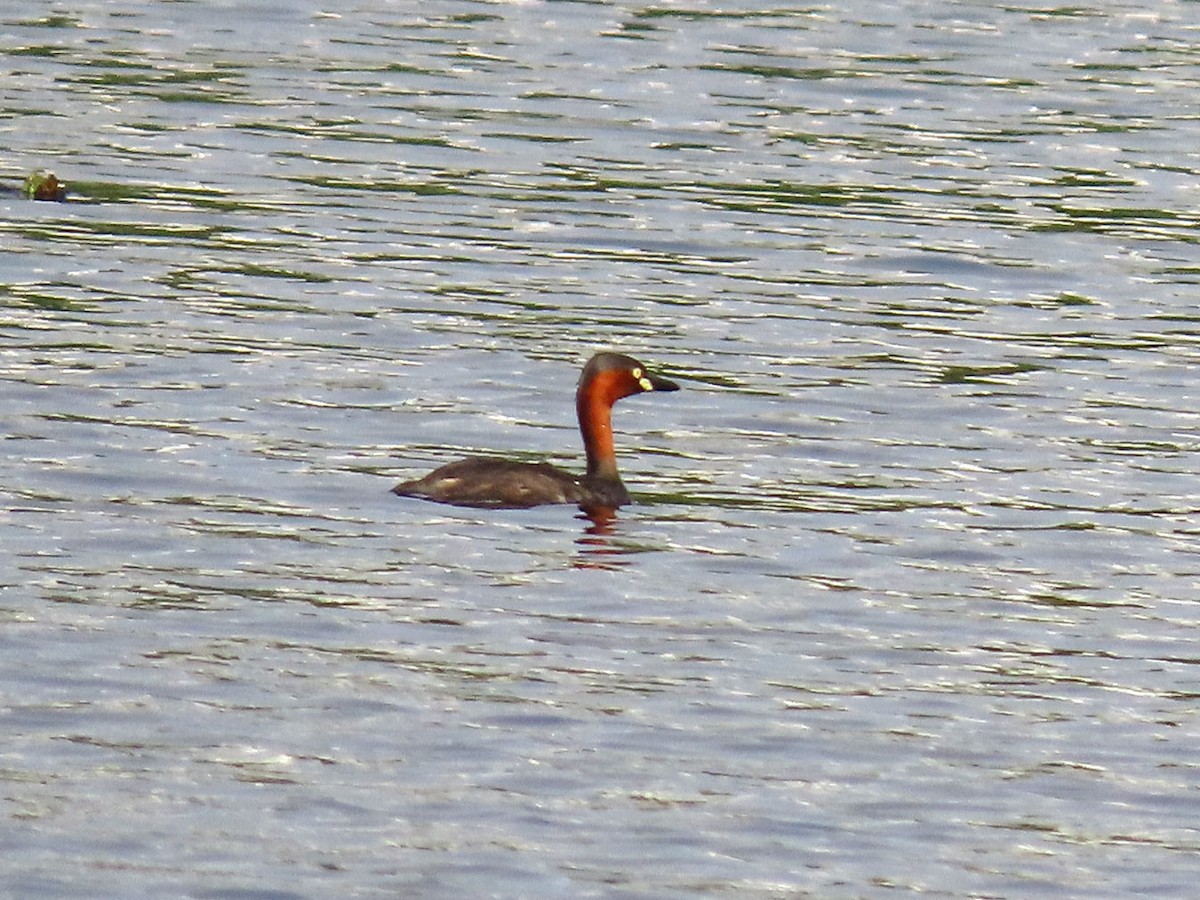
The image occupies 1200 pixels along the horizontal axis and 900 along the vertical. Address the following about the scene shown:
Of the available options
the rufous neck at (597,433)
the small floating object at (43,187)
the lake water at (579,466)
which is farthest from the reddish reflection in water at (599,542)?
the small floating object at (43,187)

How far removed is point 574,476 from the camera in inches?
661

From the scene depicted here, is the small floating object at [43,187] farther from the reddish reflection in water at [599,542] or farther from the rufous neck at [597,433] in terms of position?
the reddish reflection in water at [599,542]

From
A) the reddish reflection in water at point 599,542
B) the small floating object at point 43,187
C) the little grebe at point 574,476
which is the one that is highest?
the small floating object at point 43,187

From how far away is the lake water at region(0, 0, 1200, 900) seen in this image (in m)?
11.3

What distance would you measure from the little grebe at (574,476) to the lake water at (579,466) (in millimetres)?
147

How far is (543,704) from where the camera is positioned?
12594 mm

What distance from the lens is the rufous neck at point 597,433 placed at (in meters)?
16.9

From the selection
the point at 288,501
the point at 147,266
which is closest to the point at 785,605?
the point at 288,501

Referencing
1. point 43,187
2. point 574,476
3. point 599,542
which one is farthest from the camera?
point 43,187

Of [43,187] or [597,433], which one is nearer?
[597,433]

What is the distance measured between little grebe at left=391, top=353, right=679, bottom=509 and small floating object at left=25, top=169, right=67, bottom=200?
802 centimetres

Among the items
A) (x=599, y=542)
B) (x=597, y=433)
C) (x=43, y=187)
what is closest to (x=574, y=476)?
(x=597, y=433)

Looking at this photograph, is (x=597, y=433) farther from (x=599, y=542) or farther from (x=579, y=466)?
(x=599, y=542)

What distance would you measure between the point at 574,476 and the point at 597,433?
Result: 372 mm
